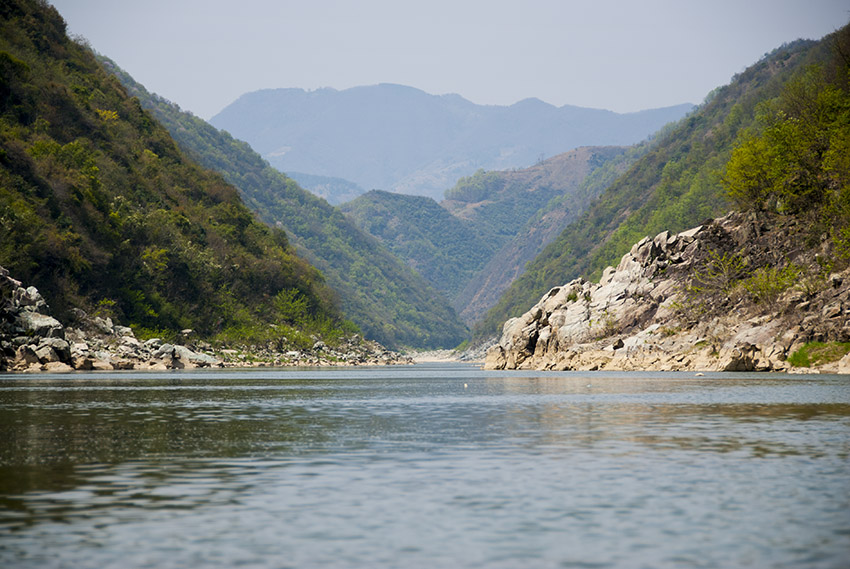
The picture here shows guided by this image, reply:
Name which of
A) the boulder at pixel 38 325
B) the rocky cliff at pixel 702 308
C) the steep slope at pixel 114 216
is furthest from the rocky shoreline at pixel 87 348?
the rocky cliff at pixel 702 308

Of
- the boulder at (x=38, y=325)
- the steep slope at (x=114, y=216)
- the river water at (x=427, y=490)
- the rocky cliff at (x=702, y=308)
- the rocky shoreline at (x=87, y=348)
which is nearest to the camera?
the river water at (x=427, y=490)

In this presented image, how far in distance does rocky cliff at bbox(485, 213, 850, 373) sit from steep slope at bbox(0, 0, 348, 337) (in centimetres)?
4865

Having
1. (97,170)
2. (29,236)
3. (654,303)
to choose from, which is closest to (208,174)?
(97,170)

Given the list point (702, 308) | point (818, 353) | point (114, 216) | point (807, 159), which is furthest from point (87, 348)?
point (807, 159)

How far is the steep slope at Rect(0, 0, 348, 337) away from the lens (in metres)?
102

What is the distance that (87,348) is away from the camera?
91250 mm

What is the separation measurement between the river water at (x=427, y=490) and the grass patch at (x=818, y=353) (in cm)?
4385

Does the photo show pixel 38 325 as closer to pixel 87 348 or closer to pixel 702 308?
pixel 87 348

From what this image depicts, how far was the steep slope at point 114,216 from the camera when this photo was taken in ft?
333

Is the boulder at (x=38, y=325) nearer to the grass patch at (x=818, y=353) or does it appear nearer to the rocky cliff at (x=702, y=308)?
the rocky cliff at (x=702, y=308)

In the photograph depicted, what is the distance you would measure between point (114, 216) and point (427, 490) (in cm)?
11115

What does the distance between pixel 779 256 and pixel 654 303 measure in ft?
58.2

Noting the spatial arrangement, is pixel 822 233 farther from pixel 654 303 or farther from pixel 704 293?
pixel 654 303

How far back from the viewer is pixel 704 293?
334 ft
